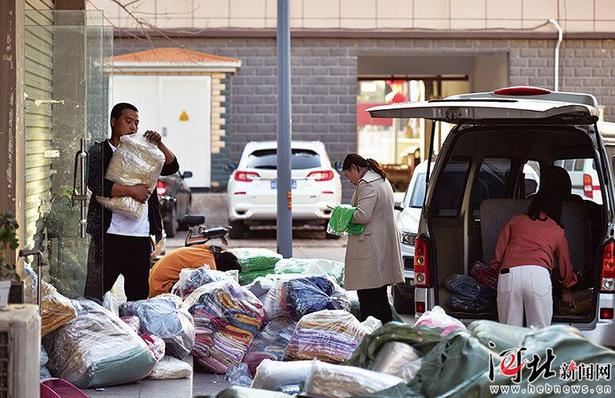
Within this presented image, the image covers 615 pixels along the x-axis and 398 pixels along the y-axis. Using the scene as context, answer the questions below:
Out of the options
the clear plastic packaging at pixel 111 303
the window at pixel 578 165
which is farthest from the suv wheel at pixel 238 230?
the clear plastic packaging at pixel 111 303

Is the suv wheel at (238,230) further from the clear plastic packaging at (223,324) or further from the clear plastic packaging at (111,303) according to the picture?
the clear plastic packaging at (111,303)

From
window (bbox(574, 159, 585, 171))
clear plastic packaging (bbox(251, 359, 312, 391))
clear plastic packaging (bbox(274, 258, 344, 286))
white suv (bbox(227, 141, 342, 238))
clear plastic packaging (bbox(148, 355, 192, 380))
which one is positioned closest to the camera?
clear plastic packaging (bbox(251, 359, 312, 391))

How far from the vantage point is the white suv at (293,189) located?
2125 centimetres

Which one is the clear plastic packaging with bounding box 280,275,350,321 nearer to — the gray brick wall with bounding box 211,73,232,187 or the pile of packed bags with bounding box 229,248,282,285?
the pile of packed bags with bounding box 229,248,282,285

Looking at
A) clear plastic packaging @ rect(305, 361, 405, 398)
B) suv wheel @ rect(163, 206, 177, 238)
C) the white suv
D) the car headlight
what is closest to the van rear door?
clear plastic packaging @ rect(305, 361, 405, 398)

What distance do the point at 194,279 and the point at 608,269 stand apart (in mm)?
3503

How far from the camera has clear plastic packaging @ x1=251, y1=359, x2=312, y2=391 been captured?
6986 millimetres

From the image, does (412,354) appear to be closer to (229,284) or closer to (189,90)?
(229,284)

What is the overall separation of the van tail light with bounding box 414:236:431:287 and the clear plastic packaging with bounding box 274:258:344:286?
2256 millimetres

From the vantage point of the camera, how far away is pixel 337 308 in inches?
402

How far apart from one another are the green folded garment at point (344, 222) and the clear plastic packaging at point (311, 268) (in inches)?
40.6

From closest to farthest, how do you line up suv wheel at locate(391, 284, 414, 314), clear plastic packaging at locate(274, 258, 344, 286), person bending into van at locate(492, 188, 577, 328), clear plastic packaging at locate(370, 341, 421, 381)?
clear plastic packaging at locate(370, 341, 421, 381), person bending into van at locate(492, 188, 577, 328), clear plastic packaging at locate(274, 258, 344, 286), suv wheel at locate(391, 284, 414, 314)

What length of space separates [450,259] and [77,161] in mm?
2918

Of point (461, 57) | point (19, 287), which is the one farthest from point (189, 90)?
point (19, 287)
